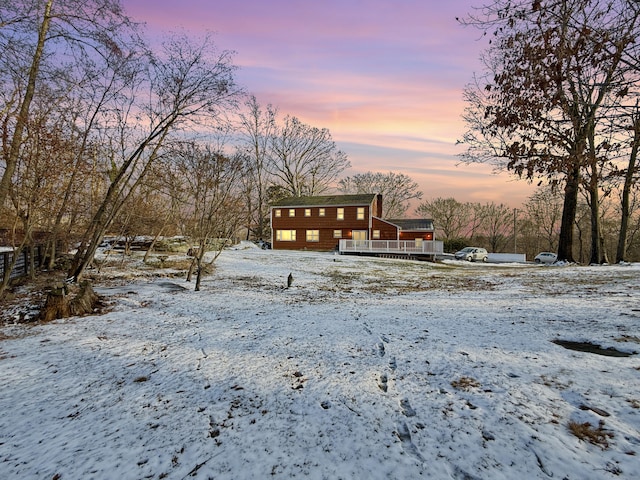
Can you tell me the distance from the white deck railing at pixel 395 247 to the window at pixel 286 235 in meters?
7.72

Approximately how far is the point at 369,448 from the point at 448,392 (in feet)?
3.97

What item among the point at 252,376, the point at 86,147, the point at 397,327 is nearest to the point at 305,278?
the point at 397,327

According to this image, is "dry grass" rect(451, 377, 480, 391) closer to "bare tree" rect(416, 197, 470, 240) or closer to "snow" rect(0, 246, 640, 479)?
"snow" rect(0, 246, 640, 479)

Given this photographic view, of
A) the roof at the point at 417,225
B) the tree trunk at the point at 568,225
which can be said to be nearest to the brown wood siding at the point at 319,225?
the roof at the point at 417,225

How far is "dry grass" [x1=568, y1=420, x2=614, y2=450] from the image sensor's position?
2393 mm

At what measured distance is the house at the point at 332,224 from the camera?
30.6 meters

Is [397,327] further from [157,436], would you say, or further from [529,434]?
[157,436]

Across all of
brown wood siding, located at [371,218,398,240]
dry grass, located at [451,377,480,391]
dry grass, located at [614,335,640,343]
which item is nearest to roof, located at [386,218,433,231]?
brown wood siding, located at [371,218,398,240]

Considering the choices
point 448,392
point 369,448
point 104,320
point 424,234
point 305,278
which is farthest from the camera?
point 424,234

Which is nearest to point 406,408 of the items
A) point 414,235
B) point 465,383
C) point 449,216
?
point 465,383

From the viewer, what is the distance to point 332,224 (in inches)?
1231

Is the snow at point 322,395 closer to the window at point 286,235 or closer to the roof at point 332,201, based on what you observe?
the roof at point 332,201

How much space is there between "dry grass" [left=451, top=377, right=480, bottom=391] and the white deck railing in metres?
21.8

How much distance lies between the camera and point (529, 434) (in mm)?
2541
